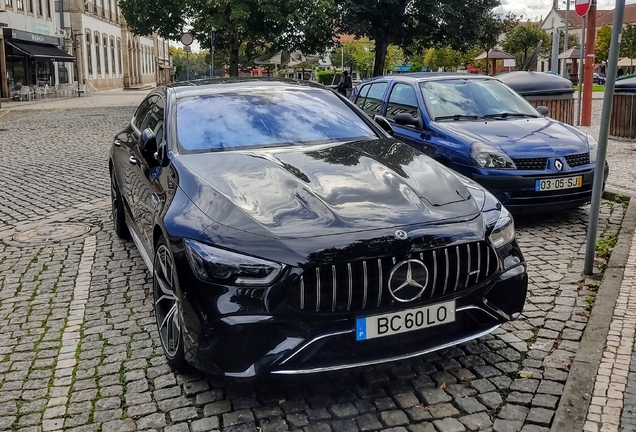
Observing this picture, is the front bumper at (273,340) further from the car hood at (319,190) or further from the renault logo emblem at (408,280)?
the car hood at (319,190)

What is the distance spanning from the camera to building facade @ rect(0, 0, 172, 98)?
37938 millimetres

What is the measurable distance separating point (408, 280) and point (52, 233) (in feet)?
16.7

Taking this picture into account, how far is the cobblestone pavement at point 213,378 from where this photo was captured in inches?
134

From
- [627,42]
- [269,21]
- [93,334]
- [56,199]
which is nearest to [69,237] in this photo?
[56,199]

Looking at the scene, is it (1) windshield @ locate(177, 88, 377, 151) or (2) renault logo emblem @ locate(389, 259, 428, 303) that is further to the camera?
(1) windshield @ locate(177, 88, 377, 151)

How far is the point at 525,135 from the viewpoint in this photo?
7.37m

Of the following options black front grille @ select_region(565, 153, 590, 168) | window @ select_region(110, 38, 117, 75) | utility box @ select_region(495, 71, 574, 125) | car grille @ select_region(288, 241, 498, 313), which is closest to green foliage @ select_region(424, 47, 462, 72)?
window @ select_region(110, 38, 117, 75)

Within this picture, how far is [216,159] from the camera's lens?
173 inches

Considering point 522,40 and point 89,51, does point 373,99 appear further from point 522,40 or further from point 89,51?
point 522,40

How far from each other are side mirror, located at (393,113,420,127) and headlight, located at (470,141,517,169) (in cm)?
108

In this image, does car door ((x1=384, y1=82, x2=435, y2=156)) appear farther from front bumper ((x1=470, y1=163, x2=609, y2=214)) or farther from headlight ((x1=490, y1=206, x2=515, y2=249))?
headlight ((x1=490, y1=206, x2=515, y2=249))

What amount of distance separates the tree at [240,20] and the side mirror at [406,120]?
2194 cm

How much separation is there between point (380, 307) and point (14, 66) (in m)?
40.1

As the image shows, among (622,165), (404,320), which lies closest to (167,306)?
(404,320)
